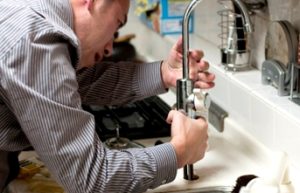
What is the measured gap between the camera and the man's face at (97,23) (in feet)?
3.72

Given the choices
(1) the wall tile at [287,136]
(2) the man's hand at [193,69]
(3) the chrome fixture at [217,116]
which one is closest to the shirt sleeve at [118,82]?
(2) the man's hand at [193,69]

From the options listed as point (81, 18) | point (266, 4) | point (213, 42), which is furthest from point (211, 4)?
point (81, 18)

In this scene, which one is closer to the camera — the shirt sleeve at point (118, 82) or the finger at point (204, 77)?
the finger at point (204, 77)

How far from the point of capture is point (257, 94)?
136 centimetres

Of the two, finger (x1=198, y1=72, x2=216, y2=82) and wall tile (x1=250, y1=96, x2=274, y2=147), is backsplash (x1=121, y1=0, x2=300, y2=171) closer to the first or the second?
wall tile (x1=250, y1=96, x2=274, y2=147)

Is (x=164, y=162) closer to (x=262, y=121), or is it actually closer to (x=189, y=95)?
(x=189, y=95)

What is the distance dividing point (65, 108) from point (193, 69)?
1.40 feet

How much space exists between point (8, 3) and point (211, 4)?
0.86 metres

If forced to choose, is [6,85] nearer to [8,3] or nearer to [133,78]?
[8,3]

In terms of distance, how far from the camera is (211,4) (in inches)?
70.6

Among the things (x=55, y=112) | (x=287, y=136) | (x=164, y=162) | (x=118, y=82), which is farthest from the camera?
(x=118, y=82)

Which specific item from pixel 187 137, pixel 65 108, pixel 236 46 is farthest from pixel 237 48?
pixel 65 108

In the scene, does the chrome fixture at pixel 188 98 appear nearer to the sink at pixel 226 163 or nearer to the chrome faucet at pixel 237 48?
the sink at pixel 226 163

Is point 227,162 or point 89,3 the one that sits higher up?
point 89,3
